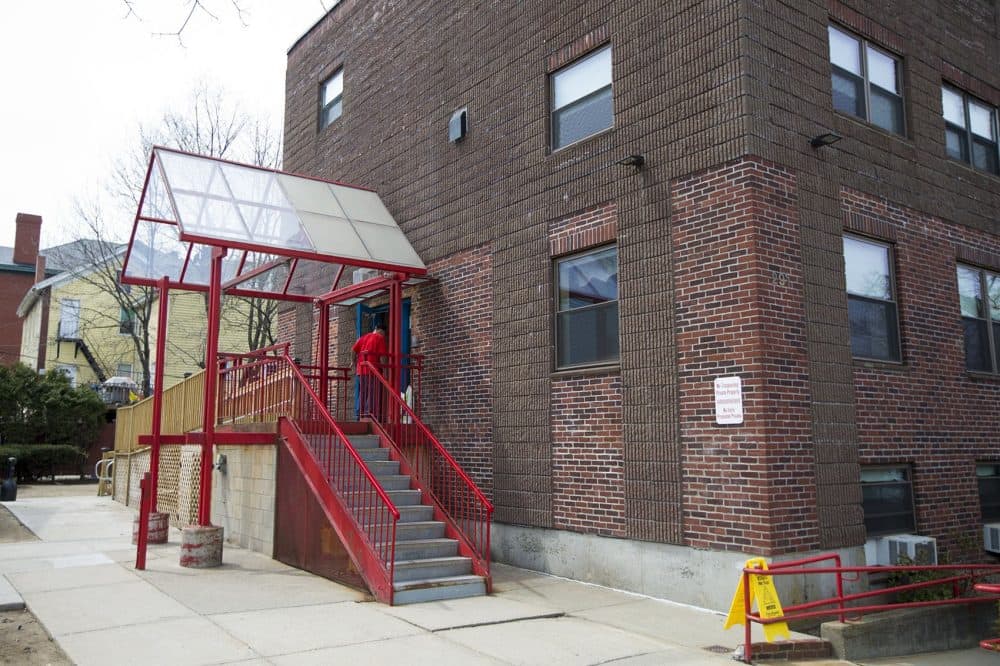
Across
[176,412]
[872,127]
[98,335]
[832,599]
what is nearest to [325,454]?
[832,599]

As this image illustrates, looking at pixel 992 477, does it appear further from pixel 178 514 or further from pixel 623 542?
pixel 178 514

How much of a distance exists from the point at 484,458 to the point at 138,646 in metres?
5.56

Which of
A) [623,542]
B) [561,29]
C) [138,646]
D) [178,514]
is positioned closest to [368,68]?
[561,29]

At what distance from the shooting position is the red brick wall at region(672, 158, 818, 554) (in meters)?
7.70

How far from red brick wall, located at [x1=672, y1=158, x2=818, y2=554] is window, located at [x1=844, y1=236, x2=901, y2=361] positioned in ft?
4.16

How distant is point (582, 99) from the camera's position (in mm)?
10273

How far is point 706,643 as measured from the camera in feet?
21.8

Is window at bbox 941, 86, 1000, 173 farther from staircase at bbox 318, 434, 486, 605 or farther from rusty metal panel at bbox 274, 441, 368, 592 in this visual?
rusty metal panel at bbox 274, 441, 368, 592

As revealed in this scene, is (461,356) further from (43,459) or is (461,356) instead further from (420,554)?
(43,459)

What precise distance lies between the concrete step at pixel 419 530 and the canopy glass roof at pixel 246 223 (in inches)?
157

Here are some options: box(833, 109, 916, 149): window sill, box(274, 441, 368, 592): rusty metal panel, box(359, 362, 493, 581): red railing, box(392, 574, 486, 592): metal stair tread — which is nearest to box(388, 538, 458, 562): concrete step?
box(392, 574, 486, 592): metal stair tread

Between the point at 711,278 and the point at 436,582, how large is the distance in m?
4.30

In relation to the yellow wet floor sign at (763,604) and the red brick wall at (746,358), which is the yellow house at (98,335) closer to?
the red brick wall at (746,358)

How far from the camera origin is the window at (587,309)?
951 centimetres
